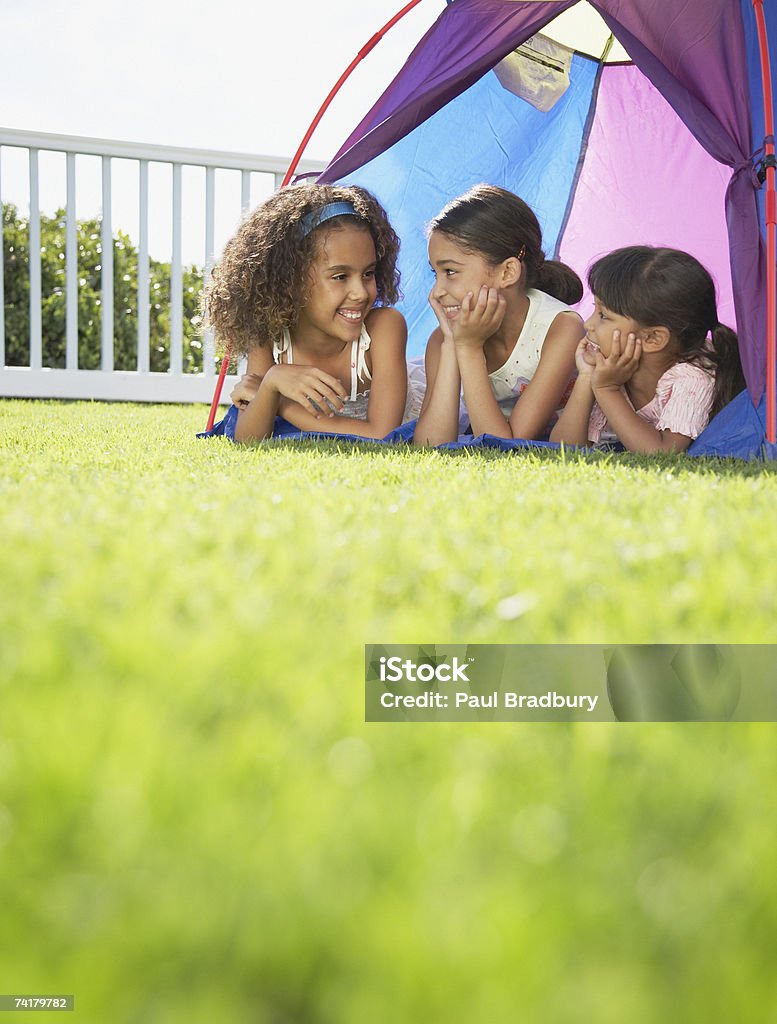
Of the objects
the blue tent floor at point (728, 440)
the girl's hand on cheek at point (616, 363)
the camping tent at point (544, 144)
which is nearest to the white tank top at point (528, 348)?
the girl's hand on cheek at point (616, 363)

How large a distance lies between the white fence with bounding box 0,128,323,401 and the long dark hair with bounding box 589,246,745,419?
9.89 ft

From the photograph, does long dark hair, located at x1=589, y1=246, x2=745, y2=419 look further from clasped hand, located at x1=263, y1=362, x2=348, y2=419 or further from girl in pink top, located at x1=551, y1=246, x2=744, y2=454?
clasped hand, located at x1=263, y1=362, x2=348, y2=419

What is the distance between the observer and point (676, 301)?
2.55 m

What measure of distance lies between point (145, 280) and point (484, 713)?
5066 millimetres

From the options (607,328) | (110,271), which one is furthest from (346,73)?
(110,271)

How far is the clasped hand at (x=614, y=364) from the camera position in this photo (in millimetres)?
2426

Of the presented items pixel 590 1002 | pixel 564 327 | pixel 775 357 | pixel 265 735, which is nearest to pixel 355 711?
pixel 265 735

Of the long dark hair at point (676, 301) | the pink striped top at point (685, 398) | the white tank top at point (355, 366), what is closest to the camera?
the pink striped top at point (685, 398)

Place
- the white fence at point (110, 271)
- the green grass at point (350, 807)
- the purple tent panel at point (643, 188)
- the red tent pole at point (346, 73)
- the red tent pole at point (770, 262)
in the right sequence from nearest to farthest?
the green grass at point (350, 807)
the red tent pole at point (770, 262)
the red tent pole at point (346, 73)
the purple tent panel at point (643, 188)
the white fence at point (110, 271)

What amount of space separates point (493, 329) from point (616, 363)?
0.37 m

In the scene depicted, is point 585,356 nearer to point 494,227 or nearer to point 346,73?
point 494,227

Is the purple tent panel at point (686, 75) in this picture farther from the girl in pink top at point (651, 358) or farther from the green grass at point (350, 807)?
the green grass at point (350, 807)

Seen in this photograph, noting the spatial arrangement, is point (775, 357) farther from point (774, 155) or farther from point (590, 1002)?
point (590, 1002)

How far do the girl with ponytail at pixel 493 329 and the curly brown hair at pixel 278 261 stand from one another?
0.72ft
